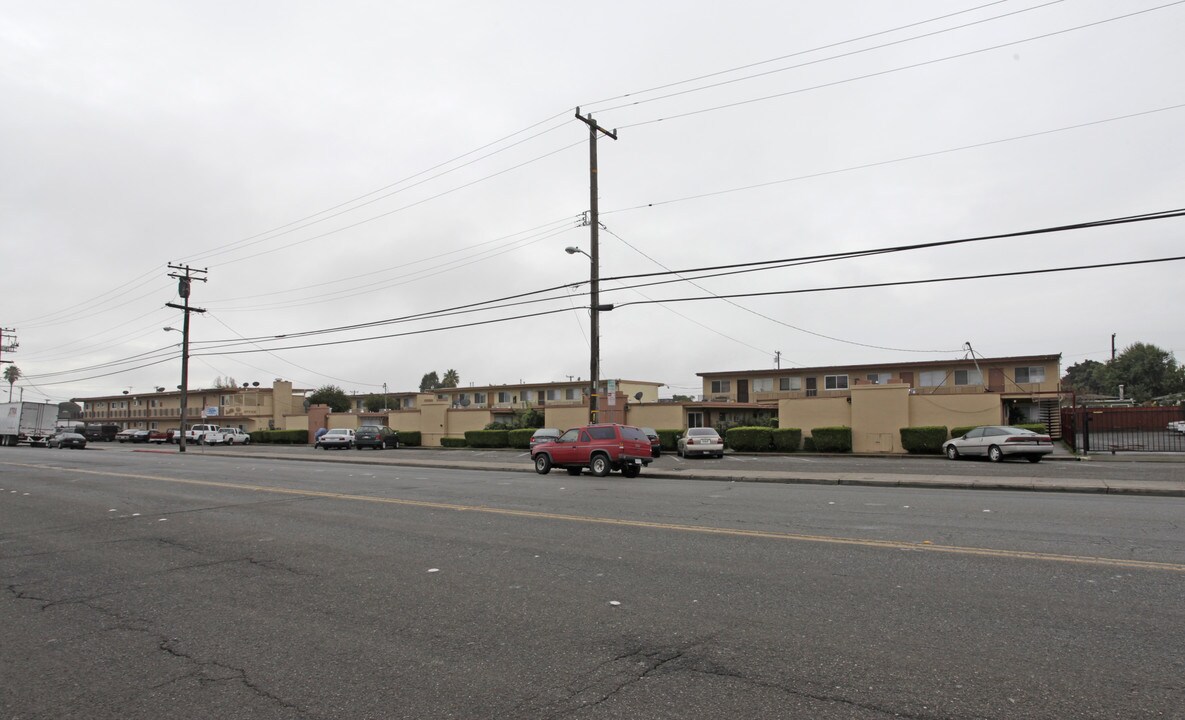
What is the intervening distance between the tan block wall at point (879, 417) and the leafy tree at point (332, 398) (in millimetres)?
75281

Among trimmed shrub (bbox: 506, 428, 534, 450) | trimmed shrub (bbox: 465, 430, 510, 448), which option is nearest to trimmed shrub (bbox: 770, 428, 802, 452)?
trimmed shrub (bbox: 506, 428, 534, 450)

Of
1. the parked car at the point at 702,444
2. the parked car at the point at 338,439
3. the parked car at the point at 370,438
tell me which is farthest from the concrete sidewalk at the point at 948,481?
the parked car at the point at 338,439

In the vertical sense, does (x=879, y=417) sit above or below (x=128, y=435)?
above

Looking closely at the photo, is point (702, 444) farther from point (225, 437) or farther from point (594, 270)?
point (225, 437)

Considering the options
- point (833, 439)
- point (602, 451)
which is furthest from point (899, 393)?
point (602, 451)

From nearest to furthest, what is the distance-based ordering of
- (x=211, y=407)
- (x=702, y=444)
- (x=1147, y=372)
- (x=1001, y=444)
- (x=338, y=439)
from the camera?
(x=1001, y=444) < (x=702, y=444) < (x=338, y=439) < (x=211, y=407) < (x=1147, y=372)

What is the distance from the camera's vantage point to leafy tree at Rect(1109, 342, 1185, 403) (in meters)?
85.4

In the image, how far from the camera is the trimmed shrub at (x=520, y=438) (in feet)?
135

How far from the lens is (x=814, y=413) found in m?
34.5

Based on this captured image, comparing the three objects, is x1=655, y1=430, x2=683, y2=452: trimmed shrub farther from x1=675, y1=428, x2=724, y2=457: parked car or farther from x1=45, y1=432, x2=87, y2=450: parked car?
x1=45, y1=432, x2=87, y2=450: parked car

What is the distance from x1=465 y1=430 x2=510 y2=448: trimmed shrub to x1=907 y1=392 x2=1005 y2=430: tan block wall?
22964mm

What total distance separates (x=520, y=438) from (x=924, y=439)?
21865mm

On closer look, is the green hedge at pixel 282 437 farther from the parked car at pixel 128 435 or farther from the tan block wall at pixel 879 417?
the tan block wall at pixel 879 417

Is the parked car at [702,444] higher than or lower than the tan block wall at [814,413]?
lower
